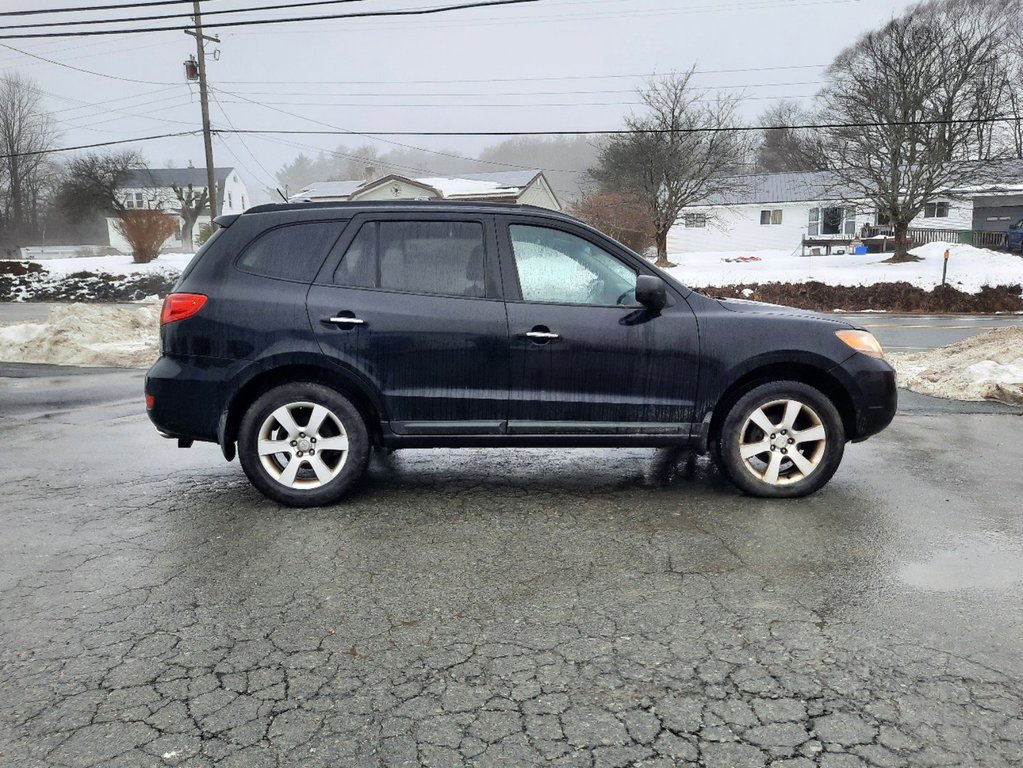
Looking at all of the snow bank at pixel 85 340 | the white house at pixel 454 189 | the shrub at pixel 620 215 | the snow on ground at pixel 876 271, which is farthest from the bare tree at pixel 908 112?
the snow bank at pixel 85 340

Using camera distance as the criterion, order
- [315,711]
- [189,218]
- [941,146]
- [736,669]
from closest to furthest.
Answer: [315,711] < [736,669] < [941,146] < [189,218]

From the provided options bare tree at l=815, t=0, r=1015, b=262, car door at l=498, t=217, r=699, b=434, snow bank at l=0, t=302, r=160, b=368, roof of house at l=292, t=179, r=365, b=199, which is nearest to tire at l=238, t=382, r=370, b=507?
car door at l=498, t=217, r=699, b=434

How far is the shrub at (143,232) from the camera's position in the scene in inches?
1550

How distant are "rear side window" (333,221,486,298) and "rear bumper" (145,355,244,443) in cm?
96

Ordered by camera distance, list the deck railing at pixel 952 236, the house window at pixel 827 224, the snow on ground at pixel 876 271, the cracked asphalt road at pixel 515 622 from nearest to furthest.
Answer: the cracked asphalt road at pixel 515 622 < the snow on ground at pixel 876 271 < the deck railing at pixel 952 236 < the house window at pixel 827 224

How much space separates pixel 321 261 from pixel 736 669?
3.50 m

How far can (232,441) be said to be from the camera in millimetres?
5137

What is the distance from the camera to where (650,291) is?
4.93 metres

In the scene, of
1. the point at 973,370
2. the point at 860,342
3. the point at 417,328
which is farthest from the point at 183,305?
the point at 973,370

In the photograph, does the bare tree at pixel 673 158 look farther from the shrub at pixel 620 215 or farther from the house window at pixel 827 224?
the house window at pixel 827 224

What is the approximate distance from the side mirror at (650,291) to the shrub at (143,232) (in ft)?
131

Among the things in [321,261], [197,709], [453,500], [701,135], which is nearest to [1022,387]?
[453,500]

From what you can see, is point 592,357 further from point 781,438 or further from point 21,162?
point 21,162

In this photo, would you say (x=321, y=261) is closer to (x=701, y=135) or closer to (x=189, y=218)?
(x=701, y=135)
